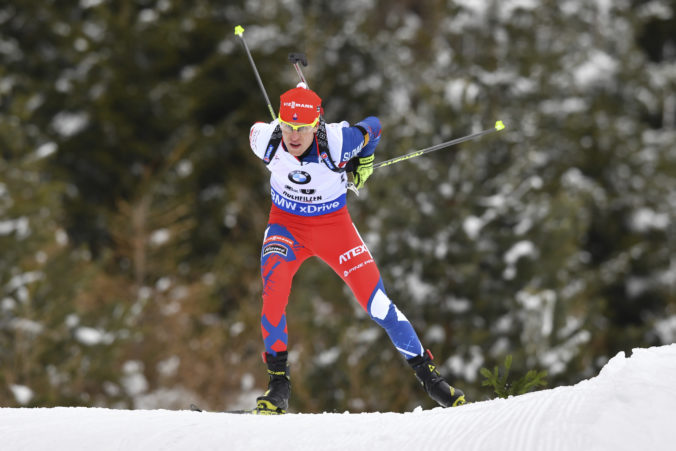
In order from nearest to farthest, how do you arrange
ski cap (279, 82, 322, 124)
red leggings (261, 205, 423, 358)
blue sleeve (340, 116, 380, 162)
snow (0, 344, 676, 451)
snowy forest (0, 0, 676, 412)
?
1. snow (0, 344, 676, 451)
2. ski cap (279, 82, 322, 124)
3. blue sleeve (340, 116, 380, 162)
4. red leggings (261, 205, 423, 358)
5. snowy forest (0, 0, 676, 412)

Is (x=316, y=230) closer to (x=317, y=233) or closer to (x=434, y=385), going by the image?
(x=317, y=233)

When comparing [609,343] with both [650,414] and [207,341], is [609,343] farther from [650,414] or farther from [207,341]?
[650,414]

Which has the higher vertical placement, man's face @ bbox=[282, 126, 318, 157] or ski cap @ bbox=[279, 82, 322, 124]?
ski cap @ bbox=[279, 82, 322, 124]

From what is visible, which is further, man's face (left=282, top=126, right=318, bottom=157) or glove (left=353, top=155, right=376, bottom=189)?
glove (left=353, top=155, right=376, bottom=189)

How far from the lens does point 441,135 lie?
1233 centimetres

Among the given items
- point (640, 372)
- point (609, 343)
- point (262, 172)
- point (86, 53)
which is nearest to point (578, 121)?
point (609, 343)

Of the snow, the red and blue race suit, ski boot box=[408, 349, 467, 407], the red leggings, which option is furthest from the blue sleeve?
the snow

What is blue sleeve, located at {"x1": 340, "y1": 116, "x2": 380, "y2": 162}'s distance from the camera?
4910 mm

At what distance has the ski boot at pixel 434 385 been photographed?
195 inches

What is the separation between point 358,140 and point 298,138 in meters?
0.41

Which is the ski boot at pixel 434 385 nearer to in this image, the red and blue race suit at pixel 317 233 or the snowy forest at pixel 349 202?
the red and blue race suit at pixel 317 233

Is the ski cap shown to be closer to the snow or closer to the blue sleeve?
the blue sleeve

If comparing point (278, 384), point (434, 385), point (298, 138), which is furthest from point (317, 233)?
point (434, 385)

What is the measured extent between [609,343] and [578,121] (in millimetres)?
5874
